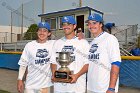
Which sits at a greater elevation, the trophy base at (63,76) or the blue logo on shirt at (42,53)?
the blue logo on shirt at (42,53)

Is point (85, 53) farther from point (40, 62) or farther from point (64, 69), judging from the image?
point (40, 62)

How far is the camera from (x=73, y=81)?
4.05 m

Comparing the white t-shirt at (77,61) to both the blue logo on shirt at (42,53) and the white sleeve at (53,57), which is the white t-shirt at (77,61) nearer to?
the white sleeve at (53,57)

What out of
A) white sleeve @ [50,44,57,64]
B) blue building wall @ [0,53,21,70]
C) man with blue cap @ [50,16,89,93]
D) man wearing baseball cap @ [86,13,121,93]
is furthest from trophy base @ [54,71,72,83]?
blue building wall @ [0,53,21,70]

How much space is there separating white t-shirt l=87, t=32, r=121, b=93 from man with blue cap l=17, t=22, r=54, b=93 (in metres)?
1.04

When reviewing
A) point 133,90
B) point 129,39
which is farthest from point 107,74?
point 129,39

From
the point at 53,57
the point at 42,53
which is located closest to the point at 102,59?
the point at 53,57

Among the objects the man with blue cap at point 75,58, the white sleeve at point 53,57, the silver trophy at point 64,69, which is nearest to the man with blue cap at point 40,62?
the white sleeve at point 53,57

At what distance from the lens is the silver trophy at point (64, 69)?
3986 millimetres

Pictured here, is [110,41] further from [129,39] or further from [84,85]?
[129,39]

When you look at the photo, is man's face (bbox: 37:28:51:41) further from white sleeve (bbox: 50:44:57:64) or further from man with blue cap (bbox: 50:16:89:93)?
man with blue cap (bbox: 50:16:89:93)

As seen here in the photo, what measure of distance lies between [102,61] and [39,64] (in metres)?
1.34

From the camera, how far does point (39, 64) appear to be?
15.7 ft

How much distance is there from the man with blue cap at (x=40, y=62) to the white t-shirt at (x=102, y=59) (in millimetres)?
1037
